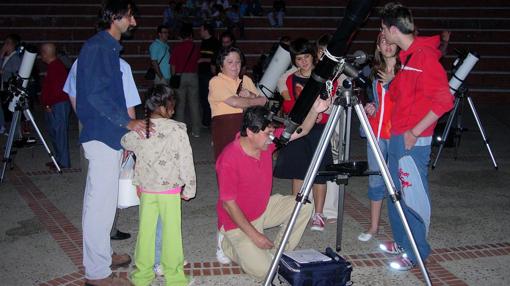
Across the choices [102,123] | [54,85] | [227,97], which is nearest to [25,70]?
[54,85]

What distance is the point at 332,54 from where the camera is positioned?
11.0 feet

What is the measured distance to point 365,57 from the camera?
11.6ft

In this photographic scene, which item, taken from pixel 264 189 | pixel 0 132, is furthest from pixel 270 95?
pixel 0 132

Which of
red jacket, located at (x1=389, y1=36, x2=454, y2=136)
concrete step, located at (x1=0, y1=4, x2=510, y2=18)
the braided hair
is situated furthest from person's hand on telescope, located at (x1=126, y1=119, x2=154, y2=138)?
concrete step, located at (x1=0, y1=4, x2=510, y2=18)

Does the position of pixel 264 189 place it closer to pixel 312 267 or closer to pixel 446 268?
pixel 312 267

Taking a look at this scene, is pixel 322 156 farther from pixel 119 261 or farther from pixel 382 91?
pixel 119 261

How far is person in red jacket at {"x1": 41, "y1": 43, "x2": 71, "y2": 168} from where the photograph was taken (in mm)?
6941

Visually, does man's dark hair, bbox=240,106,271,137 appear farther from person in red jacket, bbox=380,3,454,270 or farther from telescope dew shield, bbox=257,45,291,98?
telescope dew shield, bbox=257,45,291,98

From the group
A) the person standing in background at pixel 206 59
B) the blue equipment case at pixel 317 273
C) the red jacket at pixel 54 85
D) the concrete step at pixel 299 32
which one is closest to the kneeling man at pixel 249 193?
the blue equipment case at pixel 317 273

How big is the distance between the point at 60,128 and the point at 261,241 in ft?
13.5

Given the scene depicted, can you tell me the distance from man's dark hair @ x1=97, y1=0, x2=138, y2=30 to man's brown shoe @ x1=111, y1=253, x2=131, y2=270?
1699 millimetres

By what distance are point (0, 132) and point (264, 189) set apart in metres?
6.29

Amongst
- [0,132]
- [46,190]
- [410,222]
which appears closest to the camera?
[410,222]

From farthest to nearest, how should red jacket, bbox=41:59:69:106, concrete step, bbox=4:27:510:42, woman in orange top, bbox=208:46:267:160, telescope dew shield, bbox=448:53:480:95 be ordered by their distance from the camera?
concrete step, bbox=4:27:510:42 → red jacket, bbox=41:59:69:106 → telescope dew shield, bbox=448:53:480:95 → woman in orange top, bbox=208:46:267:160
